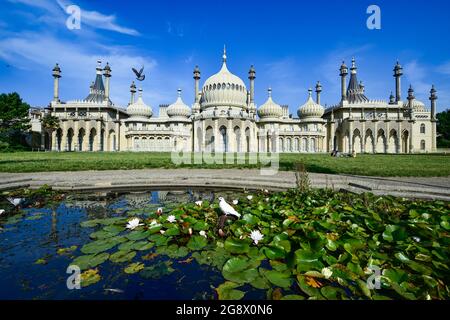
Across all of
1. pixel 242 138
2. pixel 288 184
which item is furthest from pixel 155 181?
pixel 242 138

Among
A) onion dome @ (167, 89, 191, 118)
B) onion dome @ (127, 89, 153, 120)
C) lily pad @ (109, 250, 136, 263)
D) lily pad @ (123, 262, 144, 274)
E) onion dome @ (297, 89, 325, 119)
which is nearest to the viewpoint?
lily pad @ (123, 262, 144, 274)

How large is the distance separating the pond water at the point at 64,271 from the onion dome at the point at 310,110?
4725cm

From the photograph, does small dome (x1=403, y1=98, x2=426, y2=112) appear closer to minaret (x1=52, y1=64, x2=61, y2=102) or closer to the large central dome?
the large central dome

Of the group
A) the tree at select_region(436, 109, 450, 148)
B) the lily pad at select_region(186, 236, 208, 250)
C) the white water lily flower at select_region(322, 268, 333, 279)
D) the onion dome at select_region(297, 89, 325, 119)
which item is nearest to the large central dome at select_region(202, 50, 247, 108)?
the onion dome at select_region(297, 89, 325, 119)

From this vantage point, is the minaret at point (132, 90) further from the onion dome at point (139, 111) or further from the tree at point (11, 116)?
the tree at point (11, 116)

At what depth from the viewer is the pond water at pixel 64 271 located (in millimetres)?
2035

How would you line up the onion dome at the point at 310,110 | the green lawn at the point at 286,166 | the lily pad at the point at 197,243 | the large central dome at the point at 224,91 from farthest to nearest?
the onion dome at the point at 310,110, the large central dome at the point at 224,91, the green lawn at the point at 286,166, the lily pad at the point at 197,243

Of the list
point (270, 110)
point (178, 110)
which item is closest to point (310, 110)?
point (270, 110)

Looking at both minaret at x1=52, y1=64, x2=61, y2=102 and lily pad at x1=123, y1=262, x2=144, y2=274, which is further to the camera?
minaret at x1=52, y1=64, x2=61, y2=102

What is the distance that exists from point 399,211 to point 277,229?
2315 millimetres

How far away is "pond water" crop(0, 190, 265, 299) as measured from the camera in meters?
2.04

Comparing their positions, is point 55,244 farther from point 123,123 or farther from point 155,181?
point 123,123

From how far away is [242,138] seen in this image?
3859 centimetres

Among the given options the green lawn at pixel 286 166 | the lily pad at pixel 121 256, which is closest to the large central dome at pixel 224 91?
the green lawn at pixel 286 166
